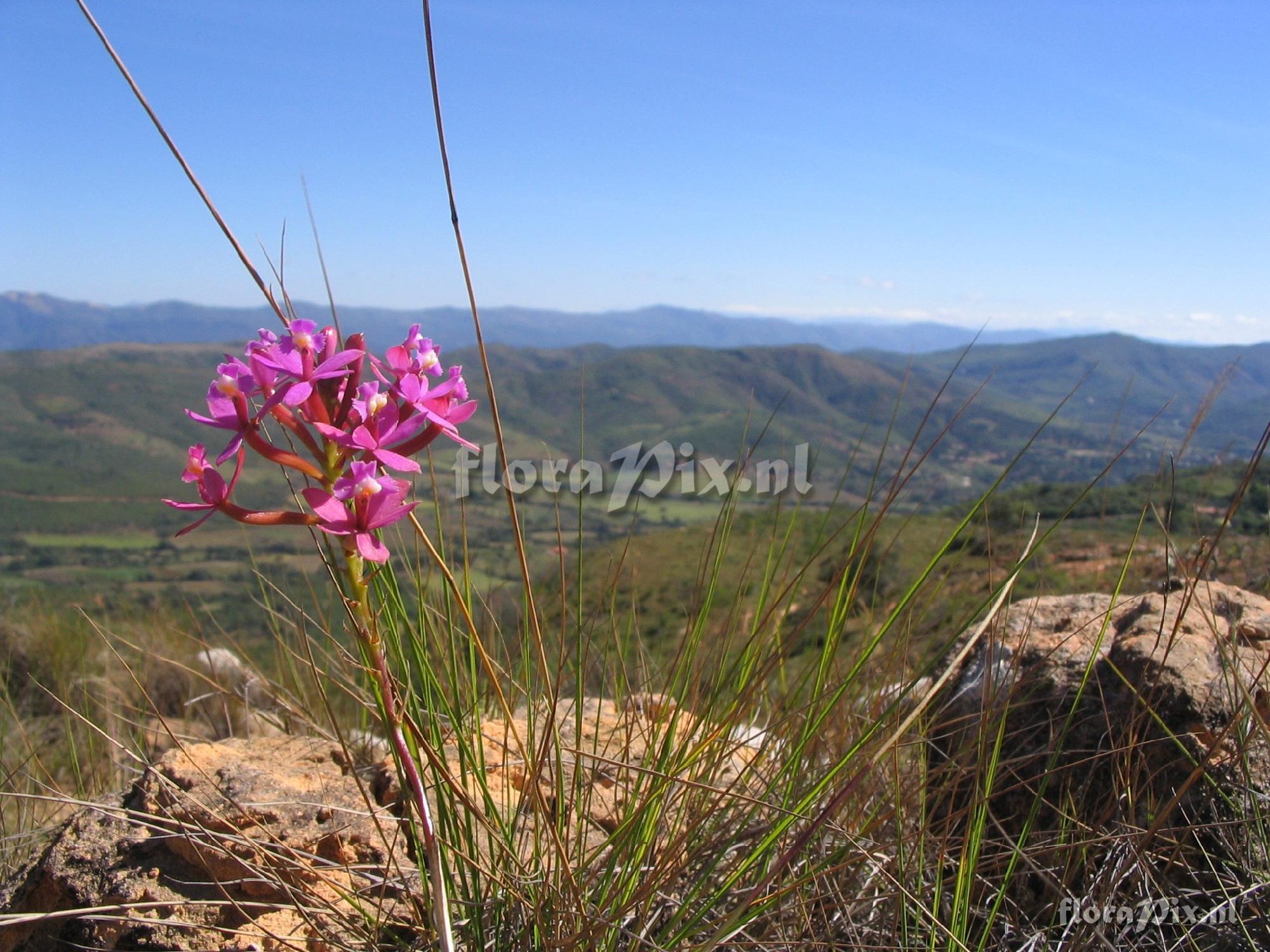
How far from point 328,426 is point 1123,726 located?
7.14ft

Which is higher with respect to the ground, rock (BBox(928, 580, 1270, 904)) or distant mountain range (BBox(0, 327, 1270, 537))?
rock (BBox(928, 580, 1270, 904))

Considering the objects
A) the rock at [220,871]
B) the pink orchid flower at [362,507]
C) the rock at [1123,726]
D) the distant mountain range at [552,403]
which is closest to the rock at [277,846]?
the rock at [220,871]

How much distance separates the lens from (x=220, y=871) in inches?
80.4

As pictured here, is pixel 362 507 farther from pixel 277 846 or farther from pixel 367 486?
pixel 277 846

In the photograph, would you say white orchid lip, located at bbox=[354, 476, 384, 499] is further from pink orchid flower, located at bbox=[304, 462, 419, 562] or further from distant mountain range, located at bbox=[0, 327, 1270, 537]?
distant mountain range, located at bbox=[0, 327, 1270, 537]

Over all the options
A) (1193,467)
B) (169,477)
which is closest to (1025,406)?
(169,477)

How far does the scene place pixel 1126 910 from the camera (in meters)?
1.83

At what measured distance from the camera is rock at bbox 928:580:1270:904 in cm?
190

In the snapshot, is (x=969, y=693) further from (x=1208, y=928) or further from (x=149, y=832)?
(x=149, y=832)

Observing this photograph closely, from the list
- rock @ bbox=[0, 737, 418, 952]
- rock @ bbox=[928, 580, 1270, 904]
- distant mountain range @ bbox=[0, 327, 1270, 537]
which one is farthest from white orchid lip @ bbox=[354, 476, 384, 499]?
distant mountain range @ bbox=[0, 327, 1270, 537]

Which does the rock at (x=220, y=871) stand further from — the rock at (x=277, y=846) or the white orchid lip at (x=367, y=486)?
the white orchid lip at (x=367, y=486)

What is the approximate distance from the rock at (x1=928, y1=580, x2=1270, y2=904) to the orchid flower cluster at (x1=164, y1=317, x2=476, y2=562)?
3.97 ft

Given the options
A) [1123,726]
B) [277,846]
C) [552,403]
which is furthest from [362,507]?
[552,403]

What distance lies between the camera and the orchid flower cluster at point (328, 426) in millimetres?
1286
